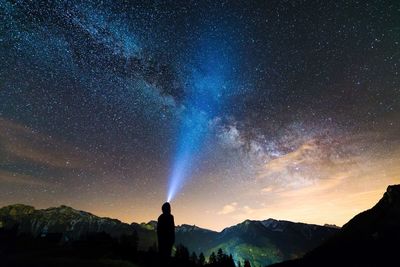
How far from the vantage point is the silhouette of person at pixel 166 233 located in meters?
18.3

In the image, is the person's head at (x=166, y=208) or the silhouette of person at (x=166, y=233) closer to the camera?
the silhouette of person at (x=166, y=233)

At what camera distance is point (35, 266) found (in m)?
29.3

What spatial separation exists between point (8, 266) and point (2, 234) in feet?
171

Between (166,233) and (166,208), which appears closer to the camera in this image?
(166,233)

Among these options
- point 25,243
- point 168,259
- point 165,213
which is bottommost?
point 168,259

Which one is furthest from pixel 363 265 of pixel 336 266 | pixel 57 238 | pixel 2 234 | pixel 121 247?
pixel 2 234

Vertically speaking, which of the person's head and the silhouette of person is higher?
the person's head

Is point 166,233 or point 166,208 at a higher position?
point 166,208

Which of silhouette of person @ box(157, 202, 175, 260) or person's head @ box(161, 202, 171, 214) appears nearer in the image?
silhouette of person @ box(157, 202, 175, 260)

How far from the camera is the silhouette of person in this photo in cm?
1833

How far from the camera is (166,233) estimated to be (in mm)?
18312

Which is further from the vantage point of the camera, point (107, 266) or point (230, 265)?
point (230, 265)

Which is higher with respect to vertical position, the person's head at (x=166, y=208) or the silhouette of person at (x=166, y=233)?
the person's head at (x=166, y=208)

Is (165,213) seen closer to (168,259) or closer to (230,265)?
(168,259)
